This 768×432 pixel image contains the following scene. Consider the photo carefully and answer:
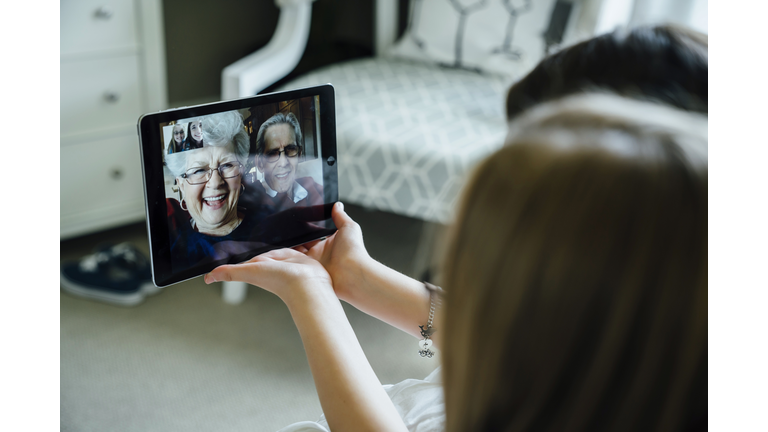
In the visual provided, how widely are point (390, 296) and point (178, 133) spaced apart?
0.28 metres

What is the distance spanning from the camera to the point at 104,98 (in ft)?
4.16

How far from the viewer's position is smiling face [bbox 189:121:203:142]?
51 cm

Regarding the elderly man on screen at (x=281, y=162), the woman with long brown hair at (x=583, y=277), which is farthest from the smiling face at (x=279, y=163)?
the woman with long brown hair at (x=583, y=277)

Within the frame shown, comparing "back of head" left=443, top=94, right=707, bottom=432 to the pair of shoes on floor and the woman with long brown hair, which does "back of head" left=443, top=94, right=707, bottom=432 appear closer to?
the woman with long brown hair

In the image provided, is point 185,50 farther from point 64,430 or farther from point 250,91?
point 64,430

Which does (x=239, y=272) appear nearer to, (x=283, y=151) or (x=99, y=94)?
(x=283, y=151)

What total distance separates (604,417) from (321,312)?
28cm

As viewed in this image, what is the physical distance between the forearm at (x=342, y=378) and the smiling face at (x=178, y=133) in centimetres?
19

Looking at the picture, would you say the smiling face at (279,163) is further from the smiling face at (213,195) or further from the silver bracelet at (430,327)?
the silver bracelet at (430,327)

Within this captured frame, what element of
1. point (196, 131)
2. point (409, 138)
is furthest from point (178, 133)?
point (409, 138)

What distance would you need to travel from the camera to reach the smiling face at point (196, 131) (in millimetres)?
514

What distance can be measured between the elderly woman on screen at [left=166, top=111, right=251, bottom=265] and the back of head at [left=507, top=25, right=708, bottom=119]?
26cm

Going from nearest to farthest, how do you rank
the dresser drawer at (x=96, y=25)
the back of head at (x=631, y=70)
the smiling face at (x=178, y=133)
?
the back of head at (x=631, y=70)
the smiling face at (x=178, y=133)
the dresser drawer at (x=96, y=25)

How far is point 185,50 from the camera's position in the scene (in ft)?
4.99
